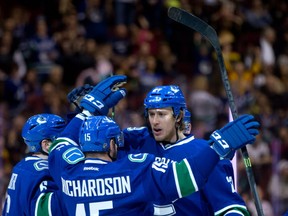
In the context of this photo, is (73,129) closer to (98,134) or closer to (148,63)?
(98,134)

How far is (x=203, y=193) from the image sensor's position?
5770 mm

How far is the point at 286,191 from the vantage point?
10.1 m

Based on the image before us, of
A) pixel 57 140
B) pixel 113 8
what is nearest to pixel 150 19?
pixel 113 8

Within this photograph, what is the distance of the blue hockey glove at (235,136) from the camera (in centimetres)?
501

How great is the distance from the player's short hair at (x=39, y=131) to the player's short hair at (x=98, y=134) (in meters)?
0.64

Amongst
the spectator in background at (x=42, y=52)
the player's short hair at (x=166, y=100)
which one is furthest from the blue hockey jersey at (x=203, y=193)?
the spectator in background at (x=42, y=52)

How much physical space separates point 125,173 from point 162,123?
768 millimetres

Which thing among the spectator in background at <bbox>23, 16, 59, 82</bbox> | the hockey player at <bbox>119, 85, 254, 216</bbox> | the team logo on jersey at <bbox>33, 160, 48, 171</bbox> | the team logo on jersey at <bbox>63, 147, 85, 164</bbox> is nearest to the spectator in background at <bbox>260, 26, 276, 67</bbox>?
the spectator in background at <bbox>23, 16, 59, 82</bbox>

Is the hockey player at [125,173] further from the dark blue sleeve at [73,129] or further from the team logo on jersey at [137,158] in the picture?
the dark blue sleeve at [73,129]

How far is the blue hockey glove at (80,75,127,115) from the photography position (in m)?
5.82

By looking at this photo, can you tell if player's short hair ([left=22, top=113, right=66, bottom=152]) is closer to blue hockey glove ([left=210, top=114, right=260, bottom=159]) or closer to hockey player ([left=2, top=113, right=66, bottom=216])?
hockey player ([left=2, top=113, right=66, bottom=216])

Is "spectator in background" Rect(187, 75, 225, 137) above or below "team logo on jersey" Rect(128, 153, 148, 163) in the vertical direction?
above

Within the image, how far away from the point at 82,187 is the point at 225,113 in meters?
5.96

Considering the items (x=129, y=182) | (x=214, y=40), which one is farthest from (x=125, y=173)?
(x=214, y=40)
